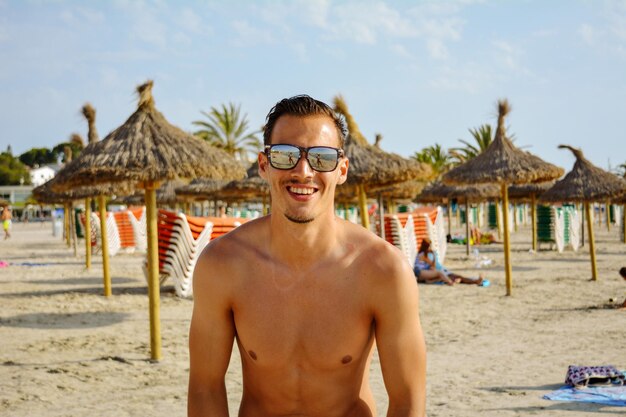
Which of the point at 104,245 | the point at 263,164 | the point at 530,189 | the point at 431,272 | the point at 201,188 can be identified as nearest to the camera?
the point at 263,164

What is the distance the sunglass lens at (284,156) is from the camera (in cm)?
177

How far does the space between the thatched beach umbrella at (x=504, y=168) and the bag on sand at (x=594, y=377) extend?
586 cm

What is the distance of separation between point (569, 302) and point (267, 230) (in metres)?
9.62

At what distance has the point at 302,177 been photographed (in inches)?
68.9

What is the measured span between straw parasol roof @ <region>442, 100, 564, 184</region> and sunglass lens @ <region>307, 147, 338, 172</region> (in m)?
10.6

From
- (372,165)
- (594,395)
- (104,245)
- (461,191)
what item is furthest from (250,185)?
(594,395)

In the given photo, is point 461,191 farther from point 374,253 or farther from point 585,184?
point 374,253

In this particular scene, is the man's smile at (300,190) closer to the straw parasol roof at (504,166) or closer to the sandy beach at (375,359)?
the sandy beach at (375,359)

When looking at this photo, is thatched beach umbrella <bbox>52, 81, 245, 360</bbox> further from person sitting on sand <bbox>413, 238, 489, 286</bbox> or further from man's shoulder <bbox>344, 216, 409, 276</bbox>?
person sitting on sand <bbox>413, 238, 489, 286</bbox>

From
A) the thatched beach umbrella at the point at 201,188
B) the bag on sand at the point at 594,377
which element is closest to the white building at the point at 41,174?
the thatched beach umbrella at the point at 201,188

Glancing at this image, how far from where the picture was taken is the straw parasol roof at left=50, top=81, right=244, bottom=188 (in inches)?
280

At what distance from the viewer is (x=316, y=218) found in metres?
1.85

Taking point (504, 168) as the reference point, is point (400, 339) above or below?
below

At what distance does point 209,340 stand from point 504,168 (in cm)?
1084
